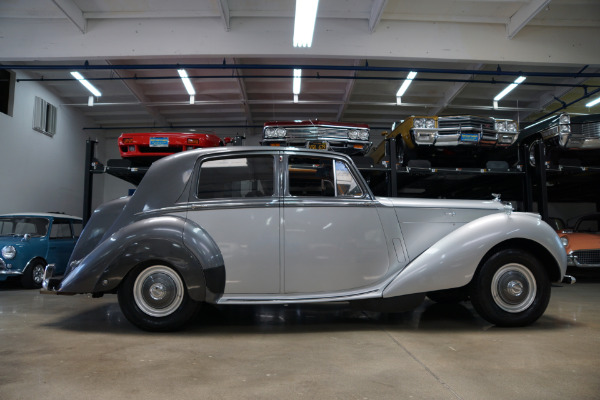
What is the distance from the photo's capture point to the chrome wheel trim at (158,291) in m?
3.17

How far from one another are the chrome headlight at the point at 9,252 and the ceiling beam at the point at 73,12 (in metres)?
Answer: 4.14

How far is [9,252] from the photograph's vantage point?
6.77 metres

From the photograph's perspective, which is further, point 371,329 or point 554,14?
point 554,14

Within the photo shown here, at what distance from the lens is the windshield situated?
747 centimetres

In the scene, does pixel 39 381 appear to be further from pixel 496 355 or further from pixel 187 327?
pixel 496 355

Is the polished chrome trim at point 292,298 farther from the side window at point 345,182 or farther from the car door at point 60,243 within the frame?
the car door at point 60,243

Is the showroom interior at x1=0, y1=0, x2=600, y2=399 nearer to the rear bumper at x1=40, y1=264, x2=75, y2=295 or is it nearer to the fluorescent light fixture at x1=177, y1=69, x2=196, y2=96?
the fluorescent light fixture at x1=177, y1=69, x2=196, y2=96

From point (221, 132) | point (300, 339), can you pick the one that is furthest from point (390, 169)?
point (221, 132)

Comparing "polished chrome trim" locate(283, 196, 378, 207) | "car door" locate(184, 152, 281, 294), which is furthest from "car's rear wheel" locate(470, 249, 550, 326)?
"car door" locate(184, 152, 281, 294)

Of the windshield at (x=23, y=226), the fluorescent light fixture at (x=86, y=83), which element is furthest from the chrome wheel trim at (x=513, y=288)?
the fluorescent light fixture at (x=86, y=83)

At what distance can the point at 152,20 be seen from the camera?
7574 mm

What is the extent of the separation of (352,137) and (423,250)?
3.67 m

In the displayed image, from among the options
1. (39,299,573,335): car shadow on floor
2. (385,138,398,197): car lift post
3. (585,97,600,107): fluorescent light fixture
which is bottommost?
(39,299,573,335): car shadow on floor

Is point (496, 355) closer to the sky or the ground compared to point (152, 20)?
closer to the ground
